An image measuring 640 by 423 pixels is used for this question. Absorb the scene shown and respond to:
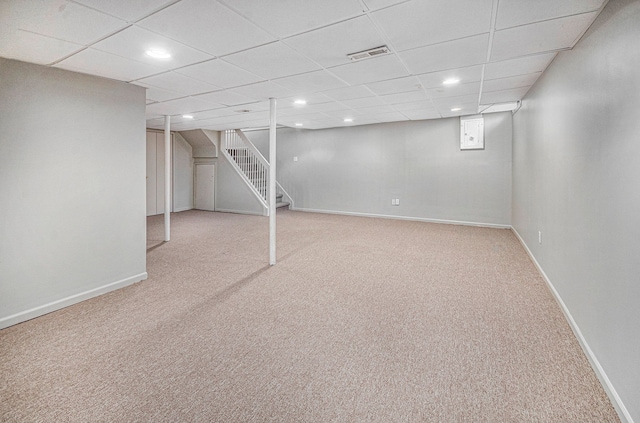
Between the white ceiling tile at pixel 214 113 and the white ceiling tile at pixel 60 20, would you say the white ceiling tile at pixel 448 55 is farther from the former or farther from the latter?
the white ceiling tile at pixel 214 113

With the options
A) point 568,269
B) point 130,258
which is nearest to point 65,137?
point 130,258

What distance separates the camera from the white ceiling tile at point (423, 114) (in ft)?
19.3

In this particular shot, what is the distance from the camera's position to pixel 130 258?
357 centimetres

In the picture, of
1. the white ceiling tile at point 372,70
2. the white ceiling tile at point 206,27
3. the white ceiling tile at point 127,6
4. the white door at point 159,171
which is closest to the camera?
the white ceiling tile at point 127,6

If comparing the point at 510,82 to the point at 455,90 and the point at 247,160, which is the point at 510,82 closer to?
the point at 455,90

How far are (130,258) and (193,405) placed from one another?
2441 millimetres

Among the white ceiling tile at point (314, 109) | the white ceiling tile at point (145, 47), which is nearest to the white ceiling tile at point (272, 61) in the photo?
the white ceiling tile at point (145, 47)

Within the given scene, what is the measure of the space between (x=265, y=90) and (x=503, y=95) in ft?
11.5

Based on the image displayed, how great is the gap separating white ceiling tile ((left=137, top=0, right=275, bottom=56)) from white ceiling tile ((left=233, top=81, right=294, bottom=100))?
1.13m

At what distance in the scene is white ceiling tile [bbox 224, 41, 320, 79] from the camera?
2.64m

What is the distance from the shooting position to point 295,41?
8.08 feet

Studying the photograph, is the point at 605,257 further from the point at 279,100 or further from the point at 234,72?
the point at 279,100

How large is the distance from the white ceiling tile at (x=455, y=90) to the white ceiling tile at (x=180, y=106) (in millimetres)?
3310

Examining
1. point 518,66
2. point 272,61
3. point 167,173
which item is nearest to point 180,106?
point 167,173
